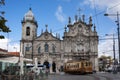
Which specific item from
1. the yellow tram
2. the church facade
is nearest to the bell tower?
the church facade

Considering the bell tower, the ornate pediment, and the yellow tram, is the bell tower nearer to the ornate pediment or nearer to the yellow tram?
the ornate pediment

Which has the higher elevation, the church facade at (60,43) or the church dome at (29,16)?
the church dome at (29,16)

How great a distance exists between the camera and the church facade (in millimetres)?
89750

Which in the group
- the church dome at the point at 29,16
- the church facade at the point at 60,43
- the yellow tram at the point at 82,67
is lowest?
the yellow tram at the point at 82,67

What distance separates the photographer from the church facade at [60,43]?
3533 inches

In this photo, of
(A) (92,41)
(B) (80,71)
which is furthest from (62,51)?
(B) (80,71)

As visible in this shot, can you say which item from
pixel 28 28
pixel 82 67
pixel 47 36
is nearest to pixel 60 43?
pixel 47 36

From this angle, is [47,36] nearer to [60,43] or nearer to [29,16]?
[60,43]

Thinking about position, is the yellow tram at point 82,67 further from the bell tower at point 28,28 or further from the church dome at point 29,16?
the church dome at point 29,16

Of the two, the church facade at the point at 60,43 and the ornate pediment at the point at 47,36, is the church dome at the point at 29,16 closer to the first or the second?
the church facade at the point at 60,43

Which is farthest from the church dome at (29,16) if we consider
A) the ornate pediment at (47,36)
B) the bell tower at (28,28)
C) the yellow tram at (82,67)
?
the yellow tram at (82,67)

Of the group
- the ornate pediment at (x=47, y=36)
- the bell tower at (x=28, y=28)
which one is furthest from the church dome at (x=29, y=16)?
the ornate pediment at (x=47, y=36)

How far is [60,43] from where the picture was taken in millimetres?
90812

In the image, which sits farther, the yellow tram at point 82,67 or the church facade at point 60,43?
the church facade at point 60,43
